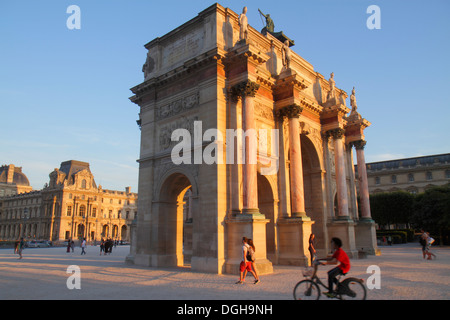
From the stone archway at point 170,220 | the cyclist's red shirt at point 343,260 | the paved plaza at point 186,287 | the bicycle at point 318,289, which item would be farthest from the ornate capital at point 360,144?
the cyclist's red shirt at point 343,260

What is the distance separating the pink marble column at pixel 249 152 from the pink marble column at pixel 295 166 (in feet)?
13.7

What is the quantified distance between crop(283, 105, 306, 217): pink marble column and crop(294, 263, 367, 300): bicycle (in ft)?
37.0

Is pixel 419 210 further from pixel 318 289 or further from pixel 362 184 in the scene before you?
pixel 318 289

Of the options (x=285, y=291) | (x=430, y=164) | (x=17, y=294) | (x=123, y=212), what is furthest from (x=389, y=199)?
(x=123, y=212)

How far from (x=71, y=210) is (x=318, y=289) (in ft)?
316

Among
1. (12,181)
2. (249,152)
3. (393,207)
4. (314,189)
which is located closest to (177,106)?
(249,152)

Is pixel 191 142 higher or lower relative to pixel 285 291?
higher

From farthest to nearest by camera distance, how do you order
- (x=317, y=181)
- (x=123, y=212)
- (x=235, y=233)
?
(x=123, y=212) → (x=317, y=181) → (x=235, y=233)

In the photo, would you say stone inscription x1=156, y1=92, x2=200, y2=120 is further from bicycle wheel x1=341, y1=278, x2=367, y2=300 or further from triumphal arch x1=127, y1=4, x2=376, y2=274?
bicycle wheel x1=341, y1=278, x2=367, y2=300

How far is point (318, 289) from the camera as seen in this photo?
9.08 meters

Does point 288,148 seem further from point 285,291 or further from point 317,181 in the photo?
point 285,291

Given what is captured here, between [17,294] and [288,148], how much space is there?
56.4 ft

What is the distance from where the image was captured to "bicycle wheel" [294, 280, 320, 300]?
920 centimetres

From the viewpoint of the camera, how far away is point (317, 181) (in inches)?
1053
